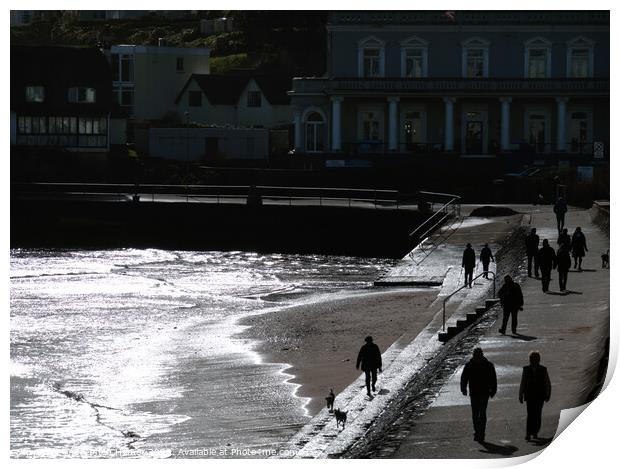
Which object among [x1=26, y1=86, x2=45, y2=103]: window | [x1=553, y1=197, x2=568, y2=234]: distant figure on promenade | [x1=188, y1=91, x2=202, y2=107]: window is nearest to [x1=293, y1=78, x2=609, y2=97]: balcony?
[x1=188, y1=91, x2=202, y2=107]: window

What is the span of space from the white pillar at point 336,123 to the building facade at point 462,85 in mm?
42

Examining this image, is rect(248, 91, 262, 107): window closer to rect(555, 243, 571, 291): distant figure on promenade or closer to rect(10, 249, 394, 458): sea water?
rect(10, 249, 394, 458): sea water

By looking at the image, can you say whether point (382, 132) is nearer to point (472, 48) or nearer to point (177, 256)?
point (472, 48)

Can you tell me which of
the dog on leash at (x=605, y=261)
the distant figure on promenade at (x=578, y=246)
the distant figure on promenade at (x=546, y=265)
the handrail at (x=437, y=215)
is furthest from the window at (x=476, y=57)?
the distant figure on promenade at (x=546, y=265)

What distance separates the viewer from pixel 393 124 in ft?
197

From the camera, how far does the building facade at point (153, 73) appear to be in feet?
195

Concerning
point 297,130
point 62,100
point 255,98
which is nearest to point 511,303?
point 297,130

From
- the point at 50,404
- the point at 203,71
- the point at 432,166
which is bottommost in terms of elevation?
the point at 50,404

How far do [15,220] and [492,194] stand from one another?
19.6 metres

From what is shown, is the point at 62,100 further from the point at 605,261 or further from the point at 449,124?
the point at 605,261

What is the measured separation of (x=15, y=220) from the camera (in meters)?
60.8

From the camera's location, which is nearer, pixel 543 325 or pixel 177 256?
pixel 543 325

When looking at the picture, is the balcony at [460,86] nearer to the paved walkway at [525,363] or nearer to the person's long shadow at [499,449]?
the paved walkway at [525,363]

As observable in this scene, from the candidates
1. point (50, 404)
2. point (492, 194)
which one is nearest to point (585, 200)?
point (492, 194)
